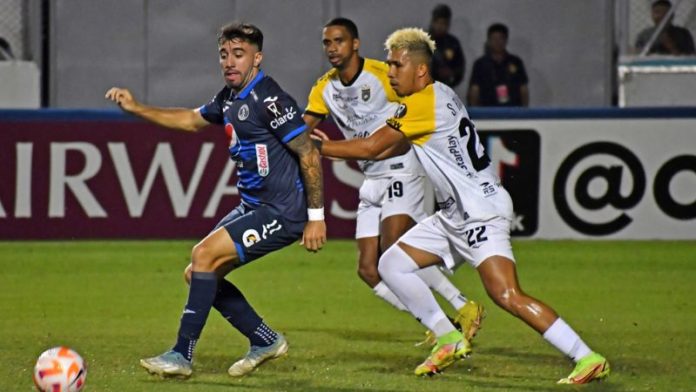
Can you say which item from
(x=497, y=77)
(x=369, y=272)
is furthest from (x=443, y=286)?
(x=497, y=77)

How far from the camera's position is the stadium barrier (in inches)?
643

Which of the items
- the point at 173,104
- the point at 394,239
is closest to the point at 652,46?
the point at 173,104

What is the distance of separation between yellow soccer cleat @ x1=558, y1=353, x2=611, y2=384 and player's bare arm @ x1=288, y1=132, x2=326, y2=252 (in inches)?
65.1

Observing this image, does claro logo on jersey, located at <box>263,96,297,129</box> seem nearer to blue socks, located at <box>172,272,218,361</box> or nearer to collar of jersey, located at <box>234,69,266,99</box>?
collar of jersey, located at <box>234,69,266,99</box>

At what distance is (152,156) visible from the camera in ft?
54.1

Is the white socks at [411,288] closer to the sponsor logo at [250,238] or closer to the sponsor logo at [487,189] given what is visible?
the sponsor logo at [487,189]

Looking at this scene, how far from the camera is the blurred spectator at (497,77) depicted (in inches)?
732

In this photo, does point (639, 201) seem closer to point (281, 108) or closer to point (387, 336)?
point (387, 336)

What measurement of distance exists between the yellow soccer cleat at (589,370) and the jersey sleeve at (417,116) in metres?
1.62

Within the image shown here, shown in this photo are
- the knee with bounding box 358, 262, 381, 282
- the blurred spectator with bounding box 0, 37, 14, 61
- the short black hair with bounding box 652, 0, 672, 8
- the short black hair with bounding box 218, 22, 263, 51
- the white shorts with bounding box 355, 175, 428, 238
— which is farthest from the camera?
the blurred spectator with bounding box 0, 37, 14, 61

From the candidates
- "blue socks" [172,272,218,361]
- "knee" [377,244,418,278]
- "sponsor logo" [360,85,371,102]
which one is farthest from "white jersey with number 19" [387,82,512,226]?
"sponsor logo" [360,85,371,102]

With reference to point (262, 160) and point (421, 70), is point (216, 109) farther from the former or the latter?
point (421, 70)

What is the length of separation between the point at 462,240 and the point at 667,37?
10.9m

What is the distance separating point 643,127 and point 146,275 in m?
5.97
